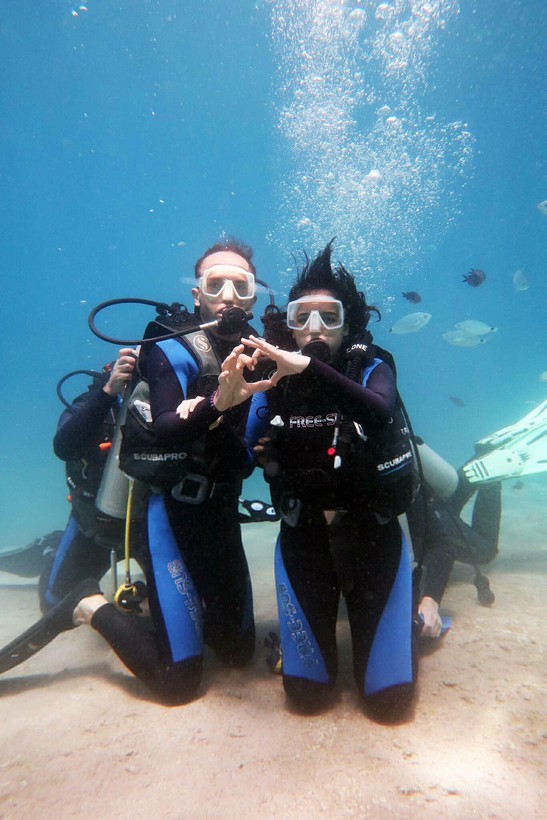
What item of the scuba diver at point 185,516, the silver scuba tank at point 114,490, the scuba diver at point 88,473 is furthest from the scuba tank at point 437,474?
the scuba diver at point 88,473

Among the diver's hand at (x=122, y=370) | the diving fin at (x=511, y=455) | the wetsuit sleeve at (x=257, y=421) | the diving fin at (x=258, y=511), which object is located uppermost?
the diver's hand at (x=122, y=370)

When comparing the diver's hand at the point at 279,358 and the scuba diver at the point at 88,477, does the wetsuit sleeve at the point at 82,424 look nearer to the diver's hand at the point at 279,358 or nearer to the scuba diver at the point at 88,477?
the scuba diver at the point at 88,477

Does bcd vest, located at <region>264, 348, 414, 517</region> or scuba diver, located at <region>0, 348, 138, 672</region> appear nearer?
bcd vest, located at <region>264, 348, 414, 517</region>

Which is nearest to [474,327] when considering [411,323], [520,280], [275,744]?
[411,323]

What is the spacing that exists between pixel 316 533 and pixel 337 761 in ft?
4.30

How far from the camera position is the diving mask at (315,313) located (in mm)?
3119

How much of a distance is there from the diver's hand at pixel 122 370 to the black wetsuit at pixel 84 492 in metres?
0.20

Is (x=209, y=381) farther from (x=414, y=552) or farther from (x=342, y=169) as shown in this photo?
(x=342, y=169)

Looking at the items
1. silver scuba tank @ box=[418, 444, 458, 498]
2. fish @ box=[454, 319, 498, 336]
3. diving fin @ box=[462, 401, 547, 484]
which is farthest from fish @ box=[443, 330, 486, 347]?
silver scuba tank @ box=[418, 444, 458, 498]

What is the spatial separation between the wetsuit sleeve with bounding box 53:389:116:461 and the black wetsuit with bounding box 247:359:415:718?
1.85 meters

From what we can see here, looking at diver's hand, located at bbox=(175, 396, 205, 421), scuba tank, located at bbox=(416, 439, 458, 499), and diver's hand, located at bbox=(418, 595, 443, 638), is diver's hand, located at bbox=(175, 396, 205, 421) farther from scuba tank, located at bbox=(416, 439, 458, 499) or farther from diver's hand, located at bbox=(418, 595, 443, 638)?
scuba tank, located at bbox=(416, 439, 458, 499)

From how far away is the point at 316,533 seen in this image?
313 centimetres

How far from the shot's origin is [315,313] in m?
3.11

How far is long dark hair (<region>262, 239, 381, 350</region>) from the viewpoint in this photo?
11.1 ft
